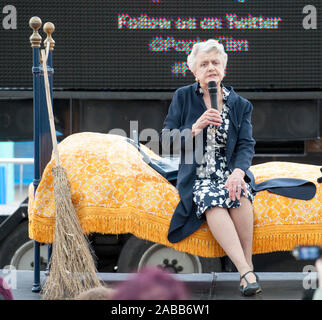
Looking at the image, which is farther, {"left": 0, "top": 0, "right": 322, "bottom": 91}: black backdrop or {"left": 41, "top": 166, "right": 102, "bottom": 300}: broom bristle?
{"left": 0, "top": 0, "right": 322, "bottom": 91}: black backdrop

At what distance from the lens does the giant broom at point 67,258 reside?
262 centimetres

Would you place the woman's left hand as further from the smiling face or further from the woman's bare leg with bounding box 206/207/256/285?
the smiling face

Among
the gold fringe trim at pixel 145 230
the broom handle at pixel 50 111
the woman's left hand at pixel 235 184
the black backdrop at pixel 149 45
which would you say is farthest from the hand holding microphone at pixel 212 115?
the black backdrop at pixel 149 45

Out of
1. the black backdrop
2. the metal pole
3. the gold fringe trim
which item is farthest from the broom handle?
the black backdrop

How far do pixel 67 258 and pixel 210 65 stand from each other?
3.94 feet

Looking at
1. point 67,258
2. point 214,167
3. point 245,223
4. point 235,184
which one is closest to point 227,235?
point 245,223

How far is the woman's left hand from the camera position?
106 inches

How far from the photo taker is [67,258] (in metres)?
2.68

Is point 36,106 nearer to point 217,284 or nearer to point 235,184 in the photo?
point 235,184

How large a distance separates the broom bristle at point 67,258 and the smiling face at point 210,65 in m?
0.91

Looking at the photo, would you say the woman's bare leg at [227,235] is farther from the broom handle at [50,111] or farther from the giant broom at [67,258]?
the broom handle at [50,111]

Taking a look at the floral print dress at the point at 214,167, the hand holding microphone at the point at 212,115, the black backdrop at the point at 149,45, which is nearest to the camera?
the hand holding microphone at the point at 212,115

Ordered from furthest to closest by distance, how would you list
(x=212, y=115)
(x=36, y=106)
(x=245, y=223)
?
(x=36, y=106), (x=245, y=223), (x=212, y=115)

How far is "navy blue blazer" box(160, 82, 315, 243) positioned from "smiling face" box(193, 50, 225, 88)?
0.45 feet
